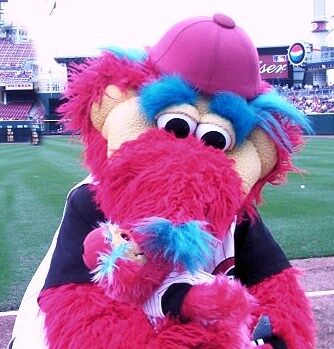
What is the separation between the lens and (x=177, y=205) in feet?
3.73

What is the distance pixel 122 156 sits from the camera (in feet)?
4.00

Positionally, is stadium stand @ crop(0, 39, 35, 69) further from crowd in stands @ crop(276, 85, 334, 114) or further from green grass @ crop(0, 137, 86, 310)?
green grass @ crop(0, 137, 86, 310)

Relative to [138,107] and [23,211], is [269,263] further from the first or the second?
[23,211]

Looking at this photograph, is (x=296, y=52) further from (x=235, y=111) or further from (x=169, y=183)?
(x=169, y=183)

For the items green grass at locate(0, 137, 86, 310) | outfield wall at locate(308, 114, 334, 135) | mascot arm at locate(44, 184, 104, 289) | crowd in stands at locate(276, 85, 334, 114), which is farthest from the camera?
crowd in stands at locate(276, 85, 334, 114)

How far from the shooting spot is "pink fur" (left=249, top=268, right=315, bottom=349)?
137cm

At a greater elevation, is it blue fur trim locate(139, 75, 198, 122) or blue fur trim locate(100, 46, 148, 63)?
blue fur trim locate(100, 46, 148, 63)

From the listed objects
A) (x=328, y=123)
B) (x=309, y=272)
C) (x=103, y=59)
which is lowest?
(x=328, y=123)

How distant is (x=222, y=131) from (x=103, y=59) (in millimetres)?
321

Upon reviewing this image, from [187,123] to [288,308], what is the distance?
0.46m

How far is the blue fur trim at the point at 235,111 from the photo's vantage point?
4.34ft

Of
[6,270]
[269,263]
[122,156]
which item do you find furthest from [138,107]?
[6,270]

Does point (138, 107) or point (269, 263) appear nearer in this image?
point (138, 107)

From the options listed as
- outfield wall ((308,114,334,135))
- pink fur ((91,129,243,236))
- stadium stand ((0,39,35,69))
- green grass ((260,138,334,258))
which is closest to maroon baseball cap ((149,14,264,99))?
pink fur ((91,129,243,236))
